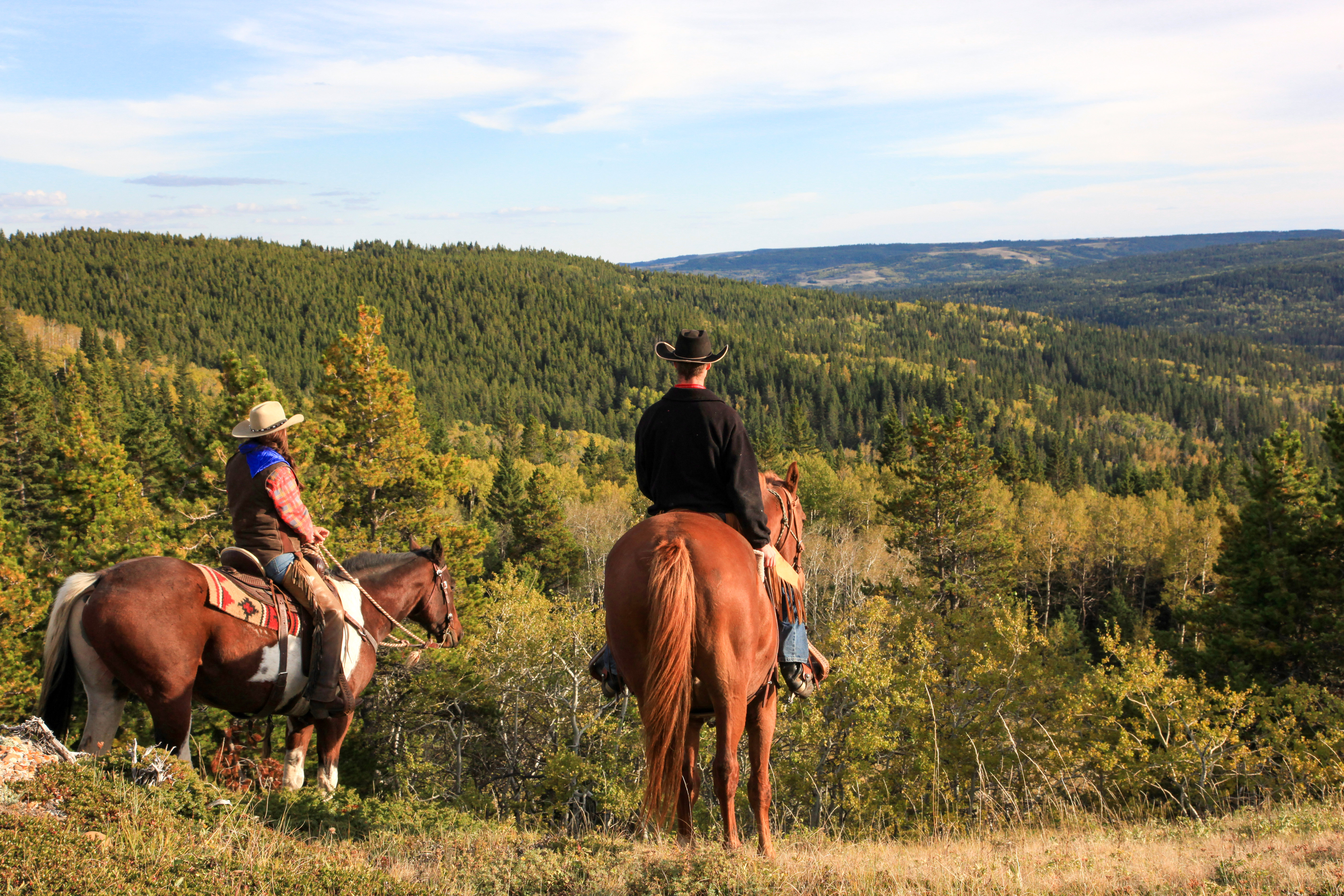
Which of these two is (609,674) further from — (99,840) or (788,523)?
(99,840)

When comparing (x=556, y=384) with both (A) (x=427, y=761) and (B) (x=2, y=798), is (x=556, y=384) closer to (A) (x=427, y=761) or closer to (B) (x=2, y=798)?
(A) (x=427, y=761)

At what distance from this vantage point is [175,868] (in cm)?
400

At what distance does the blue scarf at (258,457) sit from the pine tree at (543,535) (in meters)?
35.6

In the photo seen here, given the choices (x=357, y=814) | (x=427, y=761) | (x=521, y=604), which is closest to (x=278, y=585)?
(x=357, y=814)

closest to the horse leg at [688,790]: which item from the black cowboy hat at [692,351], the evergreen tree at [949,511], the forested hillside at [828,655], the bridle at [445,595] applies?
the forested hillside at [828,655]

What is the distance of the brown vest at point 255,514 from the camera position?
7.02 m

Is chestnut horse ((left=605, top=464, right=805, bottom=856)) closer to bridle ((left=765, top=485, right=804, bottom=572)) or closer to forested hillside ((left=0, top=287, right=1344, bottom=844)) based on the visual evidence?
bridle ((left=765, top=485, right=804, bottom=572))

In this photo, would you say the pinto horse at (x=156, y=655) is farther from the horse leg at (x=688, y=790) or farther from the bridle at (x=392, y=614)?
the horse leg at (x=688, y=790)

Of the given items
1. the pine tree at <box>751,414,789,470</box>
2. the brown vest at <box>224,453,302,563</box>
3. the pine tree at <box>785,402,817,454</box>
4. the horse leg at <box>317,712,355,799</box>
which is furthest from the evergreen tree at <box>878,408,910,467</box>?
the brown vest at <box>224,453,302,563</box>

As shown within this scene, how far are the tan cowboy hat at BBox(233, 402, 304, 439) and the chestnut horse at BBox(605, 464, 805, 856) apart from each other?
3743mm

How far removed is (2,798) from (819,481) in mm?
64958

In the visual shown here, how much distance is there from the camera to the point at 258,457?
7012mm

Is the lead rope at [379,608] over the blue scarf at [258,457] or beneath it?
beneath

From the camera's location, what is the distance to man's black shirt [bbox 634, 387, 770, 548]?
5.36 m
